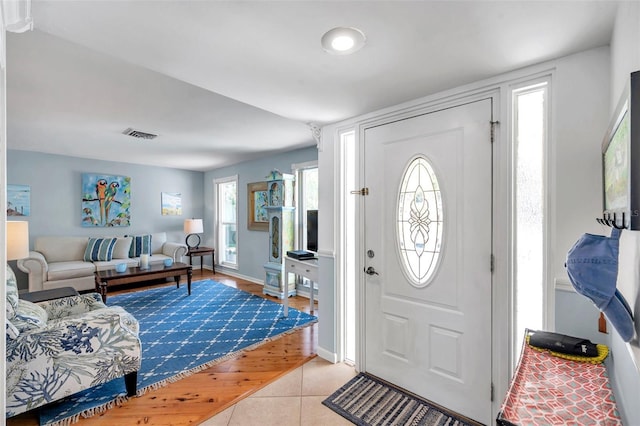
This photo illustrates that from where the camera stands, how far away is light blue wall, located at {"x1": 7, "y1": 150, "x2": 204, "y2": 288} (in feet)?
15.6

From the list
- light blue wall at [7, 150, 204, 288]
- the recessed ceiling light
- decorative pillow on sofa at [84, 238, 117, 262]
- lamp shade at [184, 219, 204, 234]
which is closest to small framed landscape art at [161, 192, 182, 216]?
light blue wall at [7, 150, 204, 288]

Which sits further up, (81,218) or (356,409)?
(81,218)

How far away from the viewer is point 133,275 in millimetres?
4121

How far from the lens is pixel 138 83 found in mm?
2314

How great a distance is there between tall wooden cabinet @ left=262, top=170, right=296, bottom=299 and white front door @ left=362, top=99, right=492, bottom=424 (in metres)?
2.26

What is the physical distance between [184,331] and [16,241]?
5.48 ft

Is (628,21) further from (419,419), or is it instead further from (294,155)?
(294,155)

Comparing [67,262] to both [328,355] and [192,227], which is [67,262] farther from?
[328,355]

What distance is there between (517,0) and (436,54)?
0.41 metres

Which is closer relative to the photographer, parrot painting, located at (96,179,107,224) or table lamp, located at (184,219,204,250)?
parrot painting, located at (96,179,107,224)

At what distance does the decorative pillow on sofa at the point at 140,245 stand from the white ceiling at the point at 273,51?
302 centimetres

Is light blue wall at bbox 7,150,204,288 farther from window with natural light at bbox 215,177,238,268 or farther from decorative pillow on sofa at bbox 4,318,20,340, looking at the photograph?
decorative pillow on sofa at bbox 4,318,20,340

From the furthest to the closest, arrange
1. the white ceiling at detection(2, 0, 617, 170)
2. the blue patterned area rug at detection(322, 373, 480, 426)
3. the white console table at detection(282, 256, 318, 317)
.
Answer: the white console table at detection(282, 256, 318, 317)
the blue patterned area rug at detection(322, 373, 480, 426)
the white ceiling at detection(2, 0, 617, 170)

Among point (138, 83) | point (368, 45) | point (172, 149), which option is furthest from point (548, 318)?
point (172, 149)
